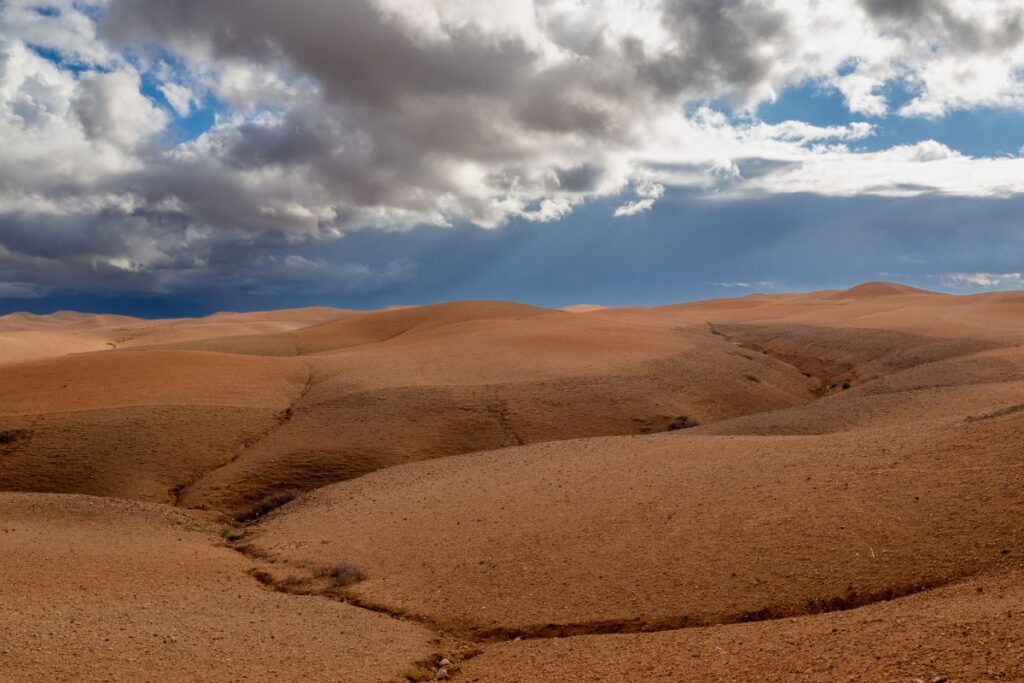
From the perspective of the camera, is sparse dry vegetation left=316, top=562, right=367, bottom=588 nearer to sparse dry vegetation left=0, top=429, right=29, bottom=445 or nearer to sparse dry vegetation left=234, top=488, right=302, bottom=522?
sparse dry vegetation left=234, top=488, right=302, bottom=522

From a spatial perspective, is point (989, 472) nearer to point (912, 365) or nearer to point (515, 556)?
point (515, 556)

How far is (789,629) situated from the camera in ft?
34.0

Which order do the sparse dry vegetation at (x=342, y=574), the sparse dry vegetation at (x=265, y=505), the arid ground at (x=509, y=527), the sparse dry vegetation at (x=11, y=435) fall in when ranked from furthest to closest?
the sparse dry vegetation at (x=11, y=435) < the sparse dry vegetation at (x=265, y=505) < the sparse dry vegetation at (x=342, y=574) < the arid ground at (x=509, y=527)

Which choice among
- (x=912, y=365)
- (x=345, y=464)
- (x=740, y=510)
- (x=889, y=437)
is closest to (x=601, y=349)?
(x=912, y=365)

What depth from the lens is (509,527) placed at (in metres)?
16.6

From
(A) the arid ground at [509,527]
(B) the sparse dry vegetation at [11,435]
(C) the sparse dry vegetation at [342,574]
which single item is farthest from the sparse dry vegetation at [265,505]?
(B) the sparse dry vegetation at [11,435]

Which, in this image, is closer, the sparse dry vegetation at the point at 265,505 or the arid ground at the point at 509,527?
the arid ground at the point at 509,527

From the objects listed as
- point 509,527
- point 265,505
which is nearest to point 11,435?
point 265,505

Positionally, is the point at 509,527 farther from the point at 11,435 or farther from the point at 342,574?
the point at 11,435

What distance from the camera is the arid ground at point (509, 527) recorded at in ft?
33.7

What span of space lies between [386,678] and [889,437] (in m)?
13.4

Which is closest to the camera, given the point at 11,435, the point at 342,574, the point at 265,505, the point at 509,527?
the point at 342,574

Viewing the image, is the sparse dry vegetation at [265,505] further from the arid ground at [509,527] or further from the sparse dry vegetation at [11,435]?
the sparse dry vegetation at [11,435]

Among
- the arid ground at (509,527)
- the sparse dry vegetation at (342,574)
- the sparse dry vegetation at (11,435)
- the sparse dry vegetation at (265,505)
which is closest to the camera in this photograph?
the arid ground at (509,527)
